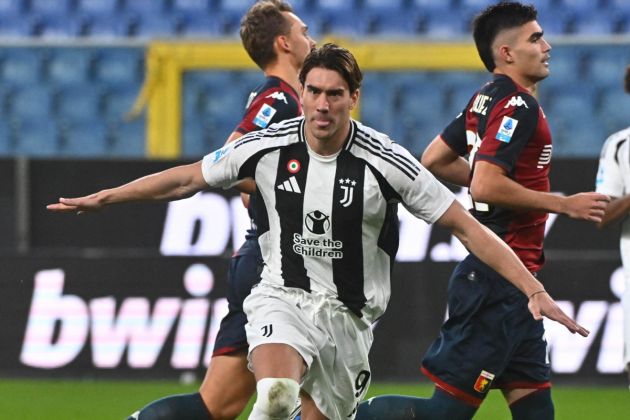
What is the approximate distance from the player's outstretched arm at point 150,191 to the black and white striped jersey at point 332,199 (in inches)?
2.5

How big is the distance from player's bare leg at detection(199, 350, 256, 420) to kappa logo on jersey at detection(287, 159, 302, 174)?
940 millimetres

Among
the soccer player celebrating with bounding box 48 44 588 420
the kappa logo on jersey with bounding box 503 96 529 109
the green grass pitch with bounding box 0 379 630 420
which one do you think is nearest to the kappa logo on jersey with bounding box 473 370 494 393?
the soccer player celebrating with bounding box 48 44 588 420

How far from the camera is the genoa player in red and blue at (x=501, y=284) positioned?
17.4 ft

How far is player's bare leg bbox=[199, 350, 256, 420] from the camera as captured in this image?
5.54m

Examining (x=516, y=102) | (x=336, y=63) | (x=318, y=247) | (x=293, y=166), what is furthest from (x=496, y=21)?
(x=318, y=247)

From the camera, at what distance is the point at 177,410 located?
5512mm

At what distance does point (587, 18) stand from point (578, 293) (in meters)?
3.99

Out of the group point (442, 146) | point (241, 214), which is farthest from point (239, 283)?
point (241, 214)

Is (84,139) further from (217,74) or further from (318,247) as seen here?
(318,247)

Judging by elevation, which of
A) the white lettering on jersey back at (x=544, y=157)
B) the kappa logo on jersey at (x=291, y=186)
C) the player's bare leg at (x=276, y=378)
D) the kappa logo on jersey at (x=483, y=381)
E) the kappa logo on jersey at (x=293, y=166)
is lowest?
the kappa logo on jersey at (x=483, y=381)

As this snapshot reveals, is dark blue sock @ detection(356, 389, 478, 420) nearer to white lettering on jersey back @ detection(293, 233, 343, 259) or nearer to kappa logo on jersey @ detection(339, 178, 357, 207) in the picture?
white lettering on jersey back @ detection(293, 233, 343, 259)

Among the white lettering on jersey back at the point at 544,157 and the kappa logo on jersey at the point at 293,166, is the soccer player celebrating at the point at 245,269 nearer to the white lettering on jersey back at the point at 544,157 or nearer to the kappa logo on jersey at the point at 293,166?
the kappa logo on jersey at the point at 293,166

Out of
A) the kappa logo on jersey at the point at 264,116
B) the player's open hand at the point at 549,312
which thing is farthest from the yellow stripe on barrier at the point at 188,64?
the player's open hand at the point at 549,312

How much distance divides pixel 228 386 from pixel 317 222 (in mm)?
947
